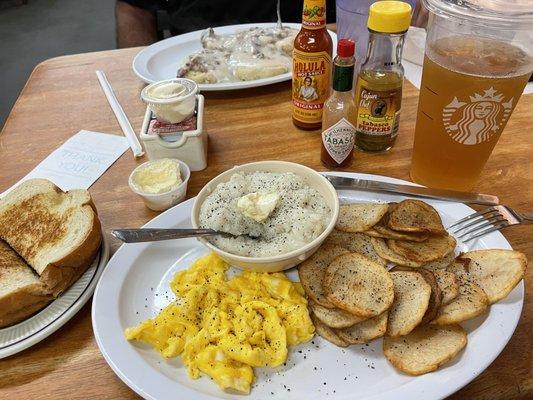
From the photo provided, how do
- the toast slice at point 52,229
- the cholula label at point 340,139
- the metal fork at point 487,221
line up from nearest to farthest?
1. the toast slice at point 52,229
2. the metal fork at point 487,221
3. the cholula label at point 340,139

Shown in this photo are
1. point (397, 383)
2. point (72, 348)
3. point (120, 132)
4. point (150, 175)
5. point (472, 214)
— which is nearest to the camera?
point (397, 383)

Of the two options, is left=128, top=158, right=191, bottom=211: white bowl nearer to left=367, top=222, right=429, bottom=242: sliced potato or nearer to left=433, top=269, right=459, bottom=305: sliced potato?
left=367, top=222, right=429, bottom=242: sliced potato

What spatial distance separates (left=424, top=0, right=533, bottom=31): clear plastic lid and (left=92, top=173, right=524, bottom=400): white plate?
0.61 meters

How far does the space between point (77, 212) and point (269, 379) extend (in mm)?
795

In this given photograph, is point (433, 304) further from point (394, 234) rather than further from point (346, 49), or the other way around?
point (346, 49)

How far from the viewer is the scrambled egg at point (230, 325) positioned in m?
1.04

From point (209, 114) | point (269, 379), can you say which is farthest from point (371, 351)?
point (209, 114)

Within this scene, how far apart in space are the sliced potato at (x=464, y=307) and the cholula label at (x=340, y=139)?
0.66 meters

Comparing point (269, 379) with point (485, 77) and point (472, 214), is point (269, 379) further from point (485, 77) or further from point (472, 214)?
point (485, 77)

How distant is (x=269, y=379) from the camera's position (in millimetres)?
1047

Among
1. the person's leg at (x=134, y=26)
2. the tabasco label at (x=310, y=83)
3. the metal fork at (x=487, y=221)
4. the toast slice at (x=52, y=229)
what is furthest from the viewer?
the person's leg at (x=134, y=26)

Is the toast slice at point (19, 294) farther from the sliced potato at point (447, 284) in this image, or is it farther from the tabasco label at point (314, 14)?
the tabasco label at point (314, 14)

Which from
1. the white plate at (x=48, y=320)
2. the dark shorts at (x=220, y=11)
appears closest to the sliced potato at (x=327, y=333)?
the white plate at (x=48, y=320)

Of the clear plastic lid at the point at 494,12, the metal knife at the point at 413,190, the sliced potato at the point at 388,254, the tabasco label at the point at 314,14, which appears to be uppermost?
the clear plastic lid at the point at 494,12
